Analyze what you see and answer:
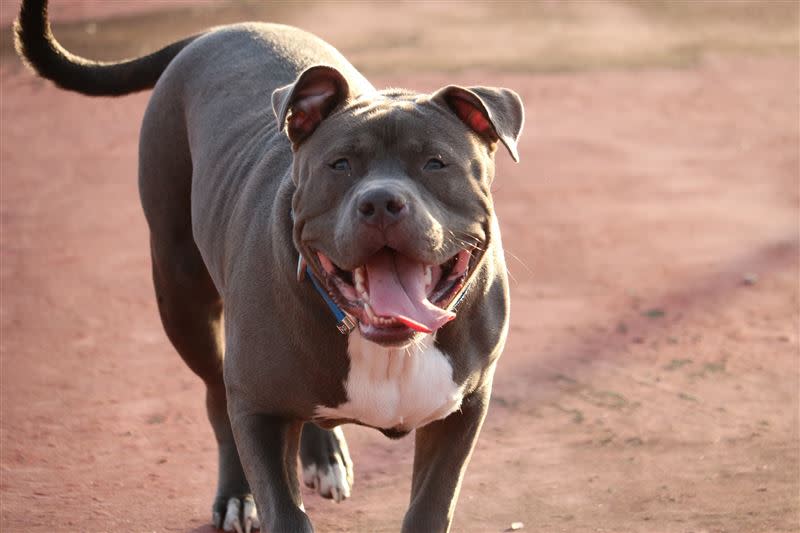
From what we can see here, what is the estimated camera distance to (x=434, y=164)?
15.4 ft

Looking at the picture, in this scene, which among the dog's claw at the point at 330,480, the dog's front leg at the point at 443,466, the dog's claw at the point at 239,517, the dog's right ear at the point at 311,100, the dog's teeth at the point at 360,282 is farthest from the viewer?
the dog's claw at the point at 330,480

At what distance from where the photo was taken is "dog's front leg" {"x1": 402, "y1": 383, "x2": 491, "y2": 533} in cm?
516

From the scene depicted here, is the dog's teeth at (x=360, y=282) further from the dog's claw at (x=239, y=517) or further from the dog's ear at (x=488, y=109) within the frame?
the dog's claw at (x=239, y=517)

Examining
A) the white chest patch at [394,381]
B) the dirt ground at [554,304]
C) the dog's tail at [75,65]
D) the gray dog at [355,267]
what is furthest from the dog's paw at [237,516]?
the dog's tail at [75,65]

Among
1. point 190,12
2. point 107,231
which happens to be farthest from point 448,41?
point 107,231

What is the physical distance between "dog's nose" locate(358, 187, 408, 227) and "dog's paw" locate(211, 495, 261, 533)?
218 centimetres

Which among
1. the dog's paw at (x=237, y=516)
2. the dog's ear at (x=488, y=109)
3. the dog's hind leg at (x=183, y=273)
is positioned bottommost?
the dog's paw at (x=237, y=516)

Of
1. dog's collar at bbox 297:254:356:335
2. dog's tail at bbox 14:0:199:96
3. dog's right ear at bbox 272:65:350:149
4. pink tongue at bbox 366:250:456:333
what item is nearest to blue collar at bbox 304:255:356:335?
dog's collar at bbox 297:254:356:335

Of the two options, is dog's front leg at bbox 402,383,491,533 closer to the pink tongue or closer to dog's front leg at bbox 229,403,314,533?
dog's front leg at bbox 229,403,314,533

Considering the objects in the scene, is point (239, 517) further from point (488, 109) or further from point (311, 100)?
point (488, 109)

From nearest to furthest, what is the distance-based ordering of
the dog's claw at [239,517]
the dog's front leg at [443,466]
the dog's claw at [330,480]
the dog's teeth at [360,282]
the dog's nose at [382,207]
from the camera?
the dog's nose at [382,207] → the dog's teeth at [360,282] → the dog's front leg at [443,466] → the dog's claw at [239,517] → the dog's claw at [330,480]

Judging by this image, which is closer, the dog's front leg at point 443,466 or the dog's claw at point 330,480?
the dog's front leg at point 443,466

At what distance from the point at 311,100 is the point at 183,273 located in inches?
67.0

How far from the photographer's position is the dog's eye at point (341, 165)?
468cm
